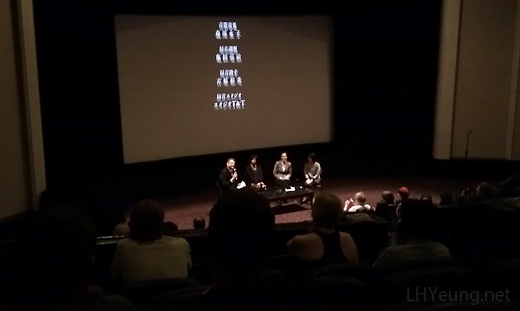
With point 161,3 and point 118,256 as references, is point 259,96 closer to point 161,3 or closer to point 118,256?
point 161,3

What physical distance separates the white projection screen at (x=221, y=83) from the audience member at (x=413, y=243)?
24.0 feet

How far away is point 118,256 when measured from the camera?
3205mm

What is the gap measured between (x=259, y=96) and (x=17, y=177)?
16.8ft

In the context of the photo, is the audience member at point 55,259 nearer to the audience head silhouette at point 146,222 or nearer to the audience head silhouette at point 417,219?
the audience head silhouette at point 146,222

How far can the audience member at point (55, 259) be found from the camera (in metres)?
1.63

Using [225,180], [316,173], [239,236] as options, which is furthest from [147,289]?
[316,173]

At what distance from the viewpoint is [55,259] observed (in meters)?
1.63

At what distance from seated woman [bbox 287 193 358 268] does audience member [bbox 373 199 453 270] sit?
0.22 metres

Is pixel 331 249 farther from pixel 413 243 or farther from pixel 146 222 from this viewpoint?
pixel 146 222

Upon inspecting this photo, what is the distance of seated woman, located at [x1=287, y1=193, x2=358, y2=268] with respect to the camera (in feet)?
10.2

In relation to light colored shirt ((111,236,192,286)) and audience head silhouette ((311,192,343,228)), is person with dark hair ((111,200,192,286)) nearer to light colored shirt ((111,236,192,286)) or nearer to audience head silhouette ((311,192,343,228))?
light colored shirt ((111,236,192,286))

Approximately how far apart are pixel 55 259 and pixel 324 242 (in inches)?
73.3

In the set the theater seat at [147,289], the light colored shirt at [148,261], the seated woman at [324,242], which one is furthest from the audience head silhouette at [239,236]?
the light colored shirt at [148,261]

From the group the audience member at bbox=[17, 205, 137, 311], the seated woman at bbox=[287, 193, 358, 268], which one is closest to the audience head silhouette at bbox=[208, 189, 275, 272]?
the audience member at bbox=[17, 205, 137, 311]
